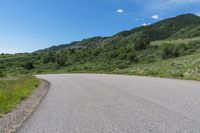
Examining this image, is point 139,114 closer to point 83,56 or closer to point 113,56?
point 113,56

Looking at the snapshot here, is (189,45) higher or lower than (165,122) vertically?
higher

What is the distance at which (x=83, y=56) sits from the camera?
109438 mm

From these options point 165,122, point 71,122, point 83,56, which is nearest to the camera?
point 165,122

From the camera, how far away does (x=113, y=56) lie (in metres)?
96.0

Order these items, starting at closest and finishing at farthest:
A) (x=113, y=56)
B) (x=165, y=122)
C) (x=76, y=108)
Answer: (x=165, y=122), (x=76, y=108), (x=113, y=56)

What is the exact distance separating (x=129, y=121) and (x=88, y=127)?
989mm

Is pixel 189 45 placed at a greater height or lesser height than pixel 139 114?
greater

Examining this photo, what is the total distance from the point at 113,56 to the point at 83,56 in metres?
15.8

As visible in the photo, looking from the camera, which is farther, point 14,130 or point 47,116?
point 47,116

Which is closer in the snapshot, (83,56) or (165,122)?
(165,122)

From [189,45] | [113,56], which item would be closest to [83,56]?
[113,56]

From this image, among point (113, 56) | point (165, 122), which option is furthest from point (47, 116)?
point (113, 56)

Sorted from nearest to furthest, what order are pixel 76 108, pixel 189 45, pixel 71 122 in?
pixel 71 122
pixel 76 108
pixel 189 45

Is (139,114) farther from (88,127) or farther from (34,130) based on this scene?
(34,130)
